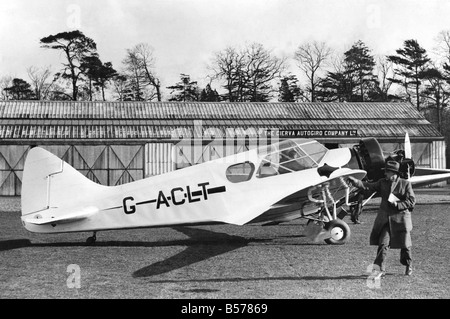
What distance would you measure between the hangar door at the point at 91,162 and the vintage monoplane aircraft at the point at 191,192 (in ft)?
70.9

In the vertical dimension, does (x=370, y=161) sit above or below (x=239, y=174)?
above

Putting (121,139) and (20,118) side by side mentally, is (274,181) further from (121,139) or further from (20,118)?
(20,118)

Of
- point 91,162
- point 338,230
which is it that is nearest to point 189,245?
point 338,230

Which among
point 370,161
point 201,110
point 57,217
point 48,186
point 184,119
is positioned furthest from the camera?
point 201,110

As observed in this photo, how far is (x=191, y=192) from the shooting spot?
11.9 metres

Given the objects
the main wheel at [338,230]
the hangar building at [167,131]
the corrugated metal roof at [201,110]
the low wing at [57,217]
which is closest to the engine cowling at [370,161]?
the main wheel at [338,230]

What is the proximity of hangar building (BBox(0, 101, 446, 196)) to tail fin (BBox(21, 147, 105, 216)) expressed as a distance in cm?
2140

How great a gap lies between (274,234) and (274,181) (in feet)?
11.2

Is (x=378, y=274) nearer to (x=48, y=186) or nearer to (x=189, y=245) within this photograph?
(x=189, y=245)

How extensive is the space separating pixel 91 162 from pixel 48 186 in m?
22.1

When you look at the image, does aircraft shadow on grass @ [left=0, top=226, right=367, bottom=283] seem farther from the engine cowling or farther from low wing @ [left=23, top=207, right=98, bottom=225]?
the engine cowling

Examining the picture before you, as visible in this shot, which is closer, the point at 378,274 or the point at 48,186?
the point at 378,274

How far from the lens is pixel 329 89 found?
225ft
